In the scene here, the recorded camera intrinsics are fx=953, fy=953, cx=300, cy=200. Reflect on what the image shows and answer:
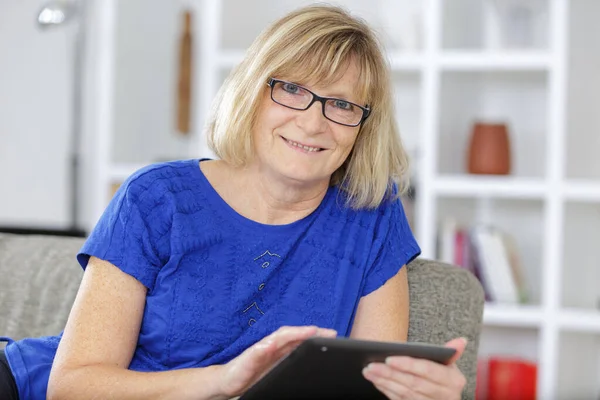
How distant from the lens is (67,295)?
188cm

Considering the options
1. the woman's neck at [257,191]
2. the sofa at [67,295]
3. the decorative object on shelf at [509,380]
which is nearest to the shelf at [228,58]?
the decorative object on shelf at [509,380]

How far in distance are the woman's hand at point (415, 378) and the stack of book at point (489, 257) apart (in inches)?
76.0

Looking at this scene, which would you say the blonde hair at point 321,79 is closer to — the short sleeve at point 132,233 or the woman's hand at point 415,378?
the short sleeve at point 132,233

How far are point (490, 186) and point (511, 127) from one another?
0.41 meters

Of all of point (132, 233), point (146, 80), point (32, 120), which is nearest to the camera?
point (132, 233)

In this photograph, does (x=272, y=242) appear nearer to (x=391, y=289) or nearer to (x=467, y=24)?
(x=391, y=289)

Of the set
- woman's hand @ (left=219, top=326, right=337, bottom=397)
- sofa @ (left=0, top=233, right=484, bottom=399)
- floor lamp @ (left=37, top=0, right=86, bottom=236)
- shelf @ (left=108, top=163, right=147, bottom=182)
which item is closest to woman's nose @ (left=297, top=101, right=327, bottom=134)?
sofa @ (left=0, top=233, right=484, bottom=399)

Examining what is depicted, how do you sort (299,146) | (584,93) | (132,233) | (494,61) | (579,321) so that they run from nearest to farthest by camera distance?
(132,233)
(299,146)
(579,321)
(494,61)
(584,93)

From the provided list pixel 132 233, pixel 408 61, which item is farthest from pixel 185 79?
pixel 132 233

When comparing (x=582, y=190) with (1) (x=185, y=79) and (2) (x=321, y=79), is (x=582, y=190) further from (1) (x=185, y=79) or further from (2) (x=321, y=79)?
(2) (x=321, y=79)

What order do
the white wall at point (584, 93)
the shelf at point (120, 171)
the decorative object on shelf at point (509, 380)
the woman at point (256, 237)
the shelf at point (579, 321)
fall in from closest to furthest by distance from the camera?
the woman at point (256, 237)
the shelf at point (579, 321)
the decorative object on shelf at point (509, 380)
the white wall at point (584, 93)
the shelf at point (120, 171)

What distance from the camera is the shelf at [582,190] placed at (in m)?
3.17

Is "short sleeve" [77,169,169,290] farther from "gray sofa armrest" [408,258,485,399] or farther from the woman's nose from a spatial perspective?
"gray sofa armrest" [408,258,485,399]

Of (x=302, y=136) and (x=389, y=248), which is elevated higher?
(x=302, y=136)
